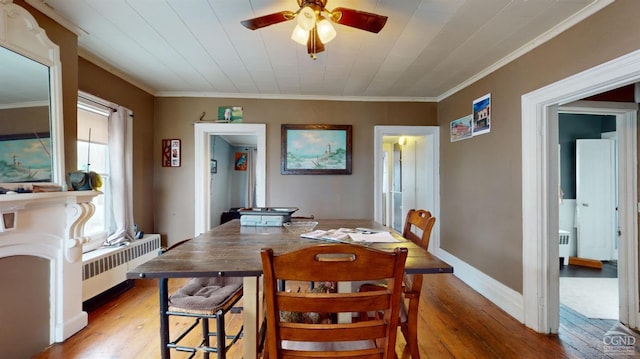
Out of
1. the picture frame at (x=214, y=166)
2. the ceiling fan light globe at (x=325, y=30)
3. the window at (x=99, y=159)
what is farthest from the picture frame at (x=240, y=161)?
the ceiling fan light globe at (x=325, y=30)

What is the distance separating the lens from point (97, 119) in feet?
8.87

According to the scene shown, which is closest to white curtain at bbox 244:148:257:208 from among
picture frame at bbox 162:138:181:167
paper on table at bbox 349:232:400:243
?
picture frame at bbox 162:138:181:167

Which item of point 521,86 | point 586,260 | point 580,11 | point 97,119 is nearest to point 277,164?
point 97,119

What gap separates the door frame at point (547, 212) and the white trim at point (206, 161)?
112 inches

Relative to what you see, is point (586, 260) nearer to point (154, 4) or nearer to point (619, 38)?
point (619, 38)

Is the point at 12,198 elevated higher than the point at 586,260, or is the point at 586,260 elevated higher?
the point at 12,198

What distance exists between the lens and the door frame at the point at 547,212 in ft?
6.94

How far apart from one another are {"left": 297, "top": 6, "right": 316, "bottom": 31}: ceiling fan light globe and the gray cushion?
58.5 inches

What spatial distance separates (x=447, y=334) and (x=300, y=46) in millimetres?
2600

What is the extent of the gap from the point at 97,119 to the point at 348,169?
2.83 meters

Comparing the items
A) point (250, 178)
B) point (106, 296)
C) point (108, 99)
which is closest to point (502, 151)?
point (108, 99)

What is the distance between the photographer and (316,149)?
12.2 feet

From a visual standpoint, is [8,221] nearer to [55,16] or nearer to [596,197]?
[55,16]

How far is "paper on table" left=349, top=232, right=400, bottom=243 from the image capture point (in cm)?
149
